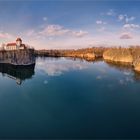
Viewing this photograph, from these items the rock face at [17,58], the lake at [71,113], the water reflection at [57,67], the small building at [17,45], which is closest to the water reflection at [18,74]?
the water reflection at [57,67]

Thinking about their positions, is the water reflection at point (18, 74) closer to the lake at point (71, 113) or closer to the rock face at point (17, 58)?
the lake at point (71, 113)

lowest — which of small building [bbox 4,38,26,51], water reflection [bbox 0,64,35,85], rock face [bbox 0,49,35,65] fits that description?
water reflection [bbox 0,64,35,85]

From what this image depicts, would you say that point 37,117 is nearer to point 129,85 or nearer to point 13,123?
point 13,123

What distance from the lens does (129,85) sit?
104 ft

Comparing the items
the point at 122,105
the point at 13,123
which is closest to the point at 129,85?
the point at 122,105

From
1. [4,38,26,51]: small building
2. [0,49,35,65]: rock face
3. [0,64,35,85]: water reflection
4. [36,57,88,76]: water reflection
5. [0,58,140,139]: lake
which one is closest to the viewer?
[0,58,140,139]: lake

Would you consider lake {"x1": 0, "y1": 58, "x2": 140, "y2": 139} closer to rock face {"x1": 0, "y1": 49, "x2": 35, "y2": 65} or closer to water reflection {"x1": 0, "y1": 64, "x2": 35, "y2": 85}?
water reflection {"x1": 0, "y1": 64, "x2": 35, "y2": 85}

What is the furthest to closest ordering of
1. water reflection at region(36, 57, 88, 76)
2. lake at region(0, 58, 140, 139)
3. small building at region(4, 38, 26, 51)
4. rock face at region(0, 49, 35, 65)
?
small building at region(4, 38, 26, 51), rock face at region(0, 49, 35, 65), water reflection at region(36, 57, 88, 76), lake at region(0, 58, 140, 139)

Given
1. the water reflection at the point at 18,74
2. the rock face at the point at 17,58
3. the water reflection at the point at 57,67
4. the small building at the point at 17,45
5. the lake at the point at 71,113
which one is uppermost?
the small building at the point at 17,45

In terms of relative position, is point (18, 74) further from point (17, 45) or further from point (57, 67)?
point (17, 45)

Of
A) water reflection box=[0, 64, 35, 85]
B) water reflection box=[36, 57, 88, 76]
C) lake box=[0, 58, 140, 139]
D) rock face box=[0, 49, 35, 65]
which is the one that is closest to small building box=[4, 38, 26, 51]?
rock face box=[0, 49, 35, 65]

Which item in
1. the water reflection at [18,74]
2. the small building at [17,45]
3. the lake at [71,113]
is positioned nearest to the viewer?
the lake at [71,113]

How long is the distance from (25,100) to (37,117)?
6281mm

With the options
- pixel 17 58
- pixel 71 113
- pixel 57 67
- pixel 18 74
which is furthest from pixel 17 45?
pixel 71 113
